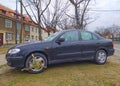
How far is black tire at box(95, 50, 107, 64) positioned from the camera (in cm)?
850

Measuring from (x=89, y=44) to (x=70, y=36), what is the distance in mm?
846

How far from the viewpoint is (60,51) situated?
25.0 feet

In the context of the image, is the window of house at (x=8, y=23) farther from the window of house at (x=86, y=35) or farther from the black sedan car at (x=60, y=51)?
the black sedan car at (x=60, y=51)

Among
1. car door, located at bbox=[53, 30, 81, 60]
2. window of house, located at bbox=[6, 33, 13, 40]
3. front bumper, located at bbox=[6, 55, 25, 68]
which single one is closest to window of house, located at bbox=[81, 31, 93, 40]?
car door, located at bbox=[53, 30, 81, 60]

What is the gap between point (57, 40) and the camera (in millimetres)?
7715

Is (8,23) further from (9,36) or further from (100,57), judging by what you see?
(100,57)

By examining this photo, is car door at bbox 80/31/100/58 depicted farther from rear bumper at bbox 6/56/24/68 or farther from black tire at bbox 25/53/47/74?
rear bumper at bbox 6/56/24/68

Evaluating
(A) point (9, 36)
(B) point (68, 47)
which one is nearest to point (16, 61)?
(B) point (68, 47)


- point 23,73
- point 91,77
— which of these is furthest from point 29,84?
point 91,77

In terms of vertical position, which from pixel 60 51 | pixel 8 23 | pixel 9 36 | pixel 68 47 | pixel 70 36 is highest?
pixel 8 23

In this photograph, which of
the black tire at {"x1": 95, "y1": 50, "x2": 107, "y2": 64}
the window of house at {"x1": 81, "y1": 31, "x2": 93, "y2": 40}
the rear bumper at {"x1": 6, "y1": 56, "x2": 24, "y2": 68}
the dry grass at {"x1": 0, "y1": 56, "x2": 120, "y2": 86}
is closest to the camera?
the dry grass at {"x1": 0, "y1": 56, "x2": 120, "y2": 86}

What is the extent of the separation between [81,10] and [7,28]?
21849 mm

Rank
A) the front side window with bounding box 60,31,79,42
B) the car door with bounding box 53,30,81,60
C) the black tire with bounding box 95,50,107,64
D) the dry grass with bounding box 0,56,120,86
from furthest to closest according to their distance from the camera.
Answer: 1. the black tire with bounding box 95,50,107,64
2. the front side window with bounding box 60,31,79,42
3. the car door with bounding box 53,30,81,60
4. the dry grass with bounding box 0,56,120,86

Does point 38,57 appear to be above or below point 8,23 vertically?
below
